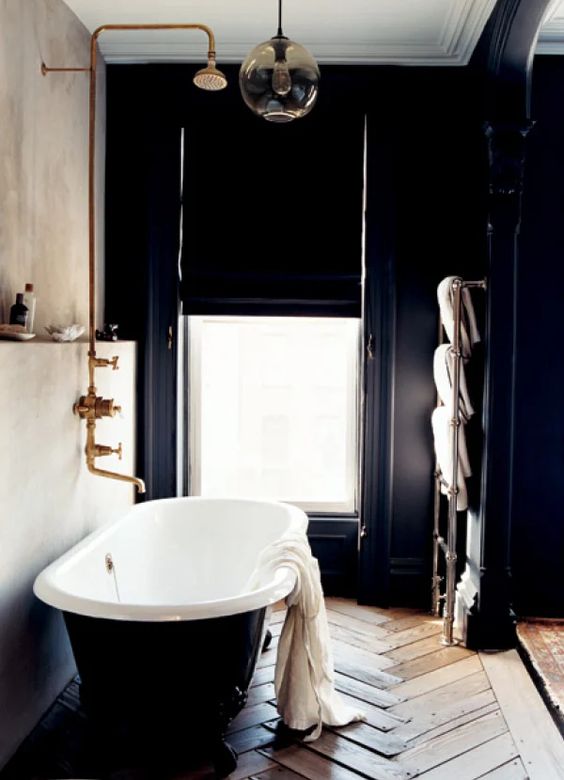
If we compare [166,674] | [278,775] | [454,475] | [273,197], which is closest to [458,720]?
[278,775]

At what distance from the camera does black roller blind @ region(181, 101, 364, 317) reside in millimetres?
3527

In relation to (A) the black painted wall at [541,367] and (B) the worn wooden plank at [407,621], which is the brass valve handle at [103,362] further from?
(A) the black painted wall at [541,367]

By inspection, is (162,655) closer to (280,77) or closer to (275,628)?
(275,628)

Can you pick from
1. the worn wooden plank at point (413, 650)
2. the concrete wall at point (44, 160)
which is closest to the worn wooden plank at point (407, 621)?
the worn wooden plank at point (413, 650)

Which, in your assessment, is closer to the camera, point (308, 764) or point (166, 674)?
point (166, 674)

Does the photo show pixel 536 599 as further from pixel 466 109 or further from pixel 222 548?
pixel 466 109

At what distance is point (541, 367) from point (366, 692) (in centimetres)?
158

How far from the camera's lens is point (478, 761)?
225cm

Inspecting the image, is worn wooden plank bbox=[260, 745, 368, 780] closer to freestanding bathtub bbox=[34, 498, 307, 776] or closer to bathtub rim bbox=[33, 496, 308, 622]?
freestanding bathtub bbox=[34, 498, 307, 776]

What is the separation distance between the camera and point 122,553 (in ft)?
9.25

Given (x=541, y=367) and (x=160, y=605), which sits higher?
(x=541, y=367)

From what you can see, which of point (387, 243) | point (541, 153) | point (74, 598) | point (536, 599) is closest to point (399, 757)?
point (74, 598)

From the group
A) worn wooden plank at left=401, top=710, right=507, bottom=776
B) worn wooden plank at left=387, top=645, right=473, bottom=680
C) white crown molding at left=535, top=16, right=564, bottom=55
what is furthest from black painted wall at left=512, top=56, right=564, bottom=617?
worn wooden plank at left=401, top=710, right=507, bottom=776

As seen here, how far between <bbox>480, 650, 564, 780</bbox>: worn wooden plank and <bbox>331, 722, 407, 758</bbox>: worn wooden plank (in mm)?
370
